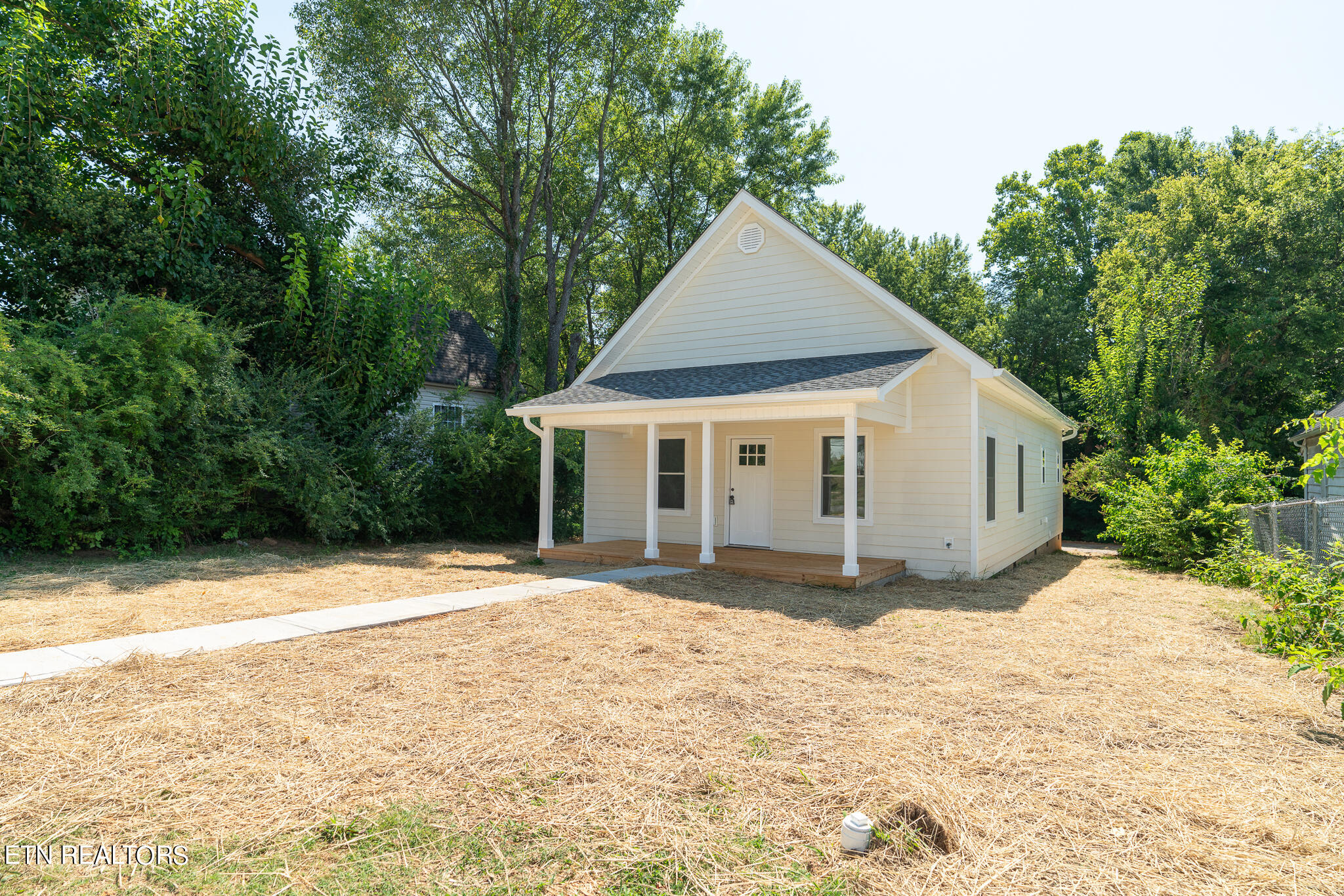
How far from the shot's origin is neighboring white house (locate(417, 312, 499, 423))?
20.5 meters

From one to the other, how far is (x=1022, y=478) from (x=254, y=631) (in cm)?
1316

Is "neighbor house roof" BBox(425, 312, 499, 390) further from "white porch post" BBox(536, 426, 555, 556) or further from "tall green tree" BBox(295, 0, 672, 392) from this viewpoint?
"white porch post" BBox(536, 426, 555, 556)

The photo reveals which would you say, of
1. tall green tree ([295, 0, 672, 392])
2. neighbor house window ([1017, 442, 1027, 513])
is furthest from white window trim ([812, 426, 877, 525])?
tall green tree ([295, 0, 672, 392])

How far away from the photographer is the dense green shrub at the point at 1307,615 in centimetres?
Answer: 420

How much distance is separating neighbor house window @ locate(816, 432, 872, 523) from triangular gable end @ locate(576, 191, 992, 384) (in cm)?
145

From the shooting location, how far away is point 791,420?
413 inches

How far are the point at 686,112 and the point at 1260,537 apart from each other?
19.8 m

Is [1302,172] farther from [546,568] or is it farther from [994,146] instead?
[546,568]

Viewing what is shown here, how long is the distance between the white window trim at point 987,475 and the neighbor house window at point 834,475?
65.7 inches

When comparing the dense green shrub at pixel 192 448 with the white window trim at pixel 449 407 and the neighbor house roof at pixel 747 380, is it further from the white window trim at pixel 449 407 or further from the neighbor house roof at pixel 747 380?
the neighbor house roof at pixel 747 380

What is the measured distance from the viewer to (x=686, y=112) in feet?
77.1

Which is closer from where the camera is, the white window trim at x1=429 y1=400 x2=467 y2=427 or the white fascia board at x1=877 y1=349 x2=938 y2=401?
the white fascia board at x1=877 y1=349 x2=938 y2=401

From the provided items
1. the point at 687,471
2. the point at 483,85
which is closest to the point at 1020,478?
the point at 687,471

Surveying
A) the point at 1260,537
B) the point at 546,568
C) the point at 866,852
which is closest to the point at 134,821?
the point at 866,852
